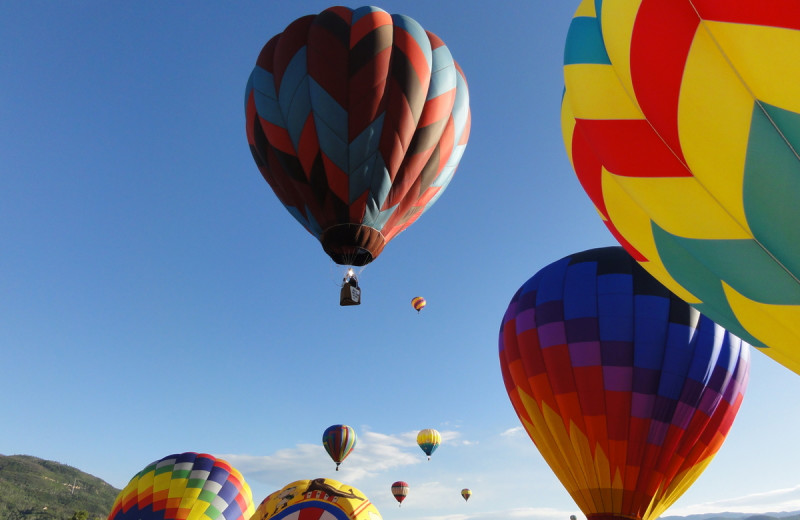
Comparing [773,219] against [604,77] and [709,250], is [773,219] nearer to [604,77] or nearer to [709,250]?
[709,250]

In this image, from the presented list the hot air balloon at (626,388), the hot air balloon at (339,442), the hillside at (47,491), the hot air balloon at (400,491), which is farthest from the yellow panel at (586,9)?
the hillside at (47,491)

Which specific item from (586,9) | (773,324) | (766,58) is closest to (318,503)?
(773,324)

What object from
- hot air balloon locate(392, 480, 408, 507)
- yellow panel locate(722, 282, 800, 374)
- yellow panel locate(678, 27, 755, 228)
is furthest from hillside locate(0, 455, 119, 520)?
yellow panel locate(678, 27, 755, 228)

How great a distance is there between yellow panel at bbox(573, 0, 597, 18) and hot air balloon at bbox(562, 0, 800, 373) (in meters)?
0.14

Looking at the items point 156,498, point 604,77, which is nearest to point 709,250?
point 604,77

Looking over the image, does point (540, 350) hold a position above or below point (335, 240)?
below

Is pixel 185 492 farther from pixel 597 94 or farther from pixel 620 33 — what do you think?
pixel 620 33

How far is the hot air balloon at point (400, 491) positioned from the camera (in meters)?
31.8

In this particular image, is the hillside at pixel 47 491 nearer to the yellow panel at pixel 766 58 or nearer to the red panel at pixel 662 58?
the red panel at pixel 662 58

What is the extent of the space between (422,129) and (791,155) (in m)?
7.81

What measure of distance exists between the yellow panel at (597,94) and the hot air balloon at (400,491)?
31.8 metres

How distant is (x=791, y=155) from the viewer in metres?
3.18

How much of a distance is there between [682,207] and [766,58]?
120 cm

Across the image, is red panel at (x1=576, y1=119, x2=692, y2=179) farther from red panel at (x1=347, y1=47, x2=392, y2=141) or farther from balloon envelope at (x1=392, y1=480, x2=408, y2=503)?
balloon envelope at (x1=392, y1=480, x2=408, y2=503)
